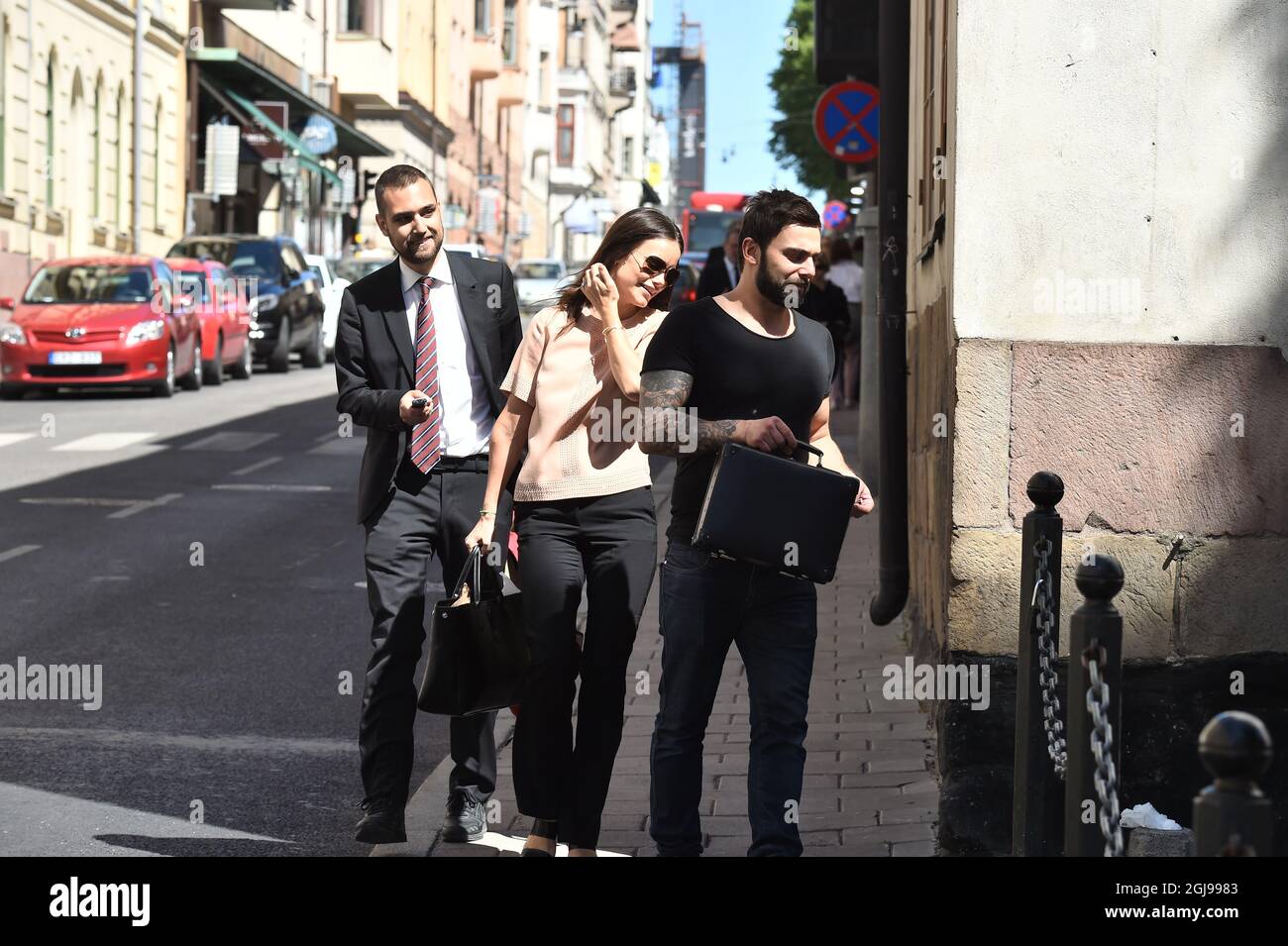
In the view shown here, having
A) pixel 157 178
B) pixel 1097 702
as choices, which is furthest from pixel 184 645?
pixel 157 178

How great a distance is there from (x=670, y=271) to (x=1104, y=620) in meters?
2.20

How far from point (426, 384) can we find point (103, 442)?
13991 millimetres

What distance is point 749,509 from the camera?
5383mm

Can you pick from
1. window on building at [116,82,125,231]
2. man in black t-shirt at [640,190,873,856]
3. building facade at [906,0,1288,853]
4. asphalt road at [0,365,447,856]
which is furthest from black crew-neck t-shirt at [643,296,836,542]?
window on building at [116,82,125,231]

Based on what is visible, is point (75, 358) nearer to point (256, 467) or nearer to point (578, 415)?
point (256, 467)

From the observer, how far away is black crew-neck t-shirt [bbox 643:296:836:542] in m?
5.48

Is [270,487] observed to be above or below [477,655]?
above

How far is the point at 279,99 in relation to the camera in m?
49.2

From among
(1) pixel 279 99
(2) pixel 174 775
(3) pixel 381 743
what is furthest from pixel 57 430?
(1) pixel 279 99

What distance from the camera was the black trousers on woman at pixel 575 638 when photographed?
19.4ft

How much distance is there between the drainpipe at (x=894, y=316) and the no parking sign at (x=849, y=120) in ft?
23.6

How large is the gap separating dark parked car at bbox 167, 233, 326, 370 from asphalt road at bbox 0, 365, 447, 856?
1203 cm

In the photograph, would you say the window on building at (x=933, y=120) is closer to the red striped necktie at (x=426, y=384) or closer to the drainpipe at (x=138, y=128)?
the red striped necktie at (x=426, y=384)

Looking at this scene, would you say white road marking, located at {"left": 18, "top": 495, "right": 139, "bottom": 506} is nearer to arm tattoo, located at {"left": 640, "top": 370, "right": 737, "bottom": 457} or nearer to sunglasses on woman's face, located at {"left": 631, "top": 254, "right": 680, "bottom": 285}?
sunglasses on woman's face, located at {"left": 631, "top": 254, "right": 680, "bottom": 285}
